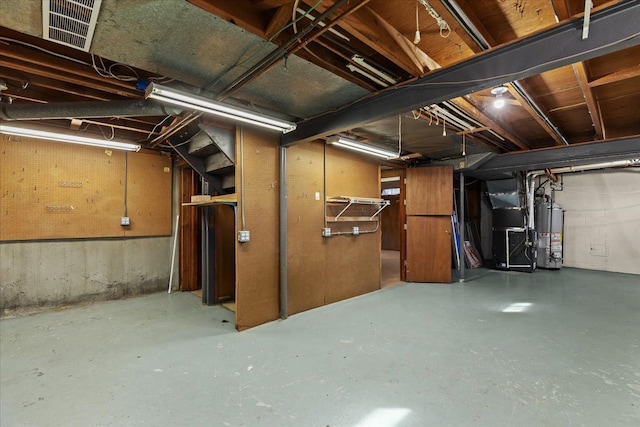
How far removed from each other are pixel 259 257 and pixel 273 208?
61cm

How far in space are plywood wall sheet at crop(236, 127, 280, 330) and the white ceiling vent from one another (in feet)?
5.14

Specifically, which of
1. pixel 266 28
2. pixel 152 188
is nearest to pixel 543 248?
pixel 266 28

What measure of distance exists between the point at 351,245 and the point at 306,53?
2.97 metres

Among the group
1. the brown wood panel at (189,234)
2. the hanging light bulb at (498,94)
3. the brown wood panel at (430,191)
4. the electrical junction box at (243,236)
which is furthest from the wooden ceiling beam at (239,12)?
the brown wood panel at (430,191)

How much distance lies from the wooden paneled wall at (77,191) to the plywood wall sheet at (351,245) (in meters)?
2.92

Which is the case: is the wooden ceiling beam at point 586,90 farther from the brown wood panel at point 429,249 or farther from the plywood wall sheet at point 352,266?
the plywood wall sheet at point 352,266

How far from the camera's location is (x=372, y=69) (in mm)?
2137

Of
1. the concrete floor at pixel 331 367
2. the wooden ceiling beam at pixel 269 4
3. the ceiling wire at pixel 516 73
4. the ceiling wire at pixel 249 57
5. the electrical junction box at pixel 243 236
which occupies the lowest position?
the concrete floor at pixel 331 367

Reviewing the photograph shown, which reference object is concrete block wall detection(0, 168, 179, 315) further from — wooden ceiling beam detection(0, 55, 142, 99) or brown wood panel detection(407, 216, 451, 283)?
brown wood panel detection(407, 216, 451, 283)

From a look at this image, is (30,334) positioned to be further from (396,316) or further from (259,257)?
(396,316)

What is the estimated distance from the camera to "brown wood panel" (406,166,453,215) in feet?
17.3

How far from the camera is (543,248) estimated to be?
6512 mm

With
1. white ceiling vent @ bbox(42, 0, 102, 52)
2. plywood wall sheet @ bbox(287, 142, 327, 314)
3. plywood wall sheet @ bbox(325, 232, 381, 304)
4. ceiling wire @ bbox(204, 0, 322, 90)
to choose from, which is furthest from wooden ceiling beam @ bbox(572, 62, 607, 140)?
white ceiling vent @ bbox(42, 0, 102, 52)

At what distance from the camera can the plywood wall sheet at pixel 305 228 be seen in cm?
358
